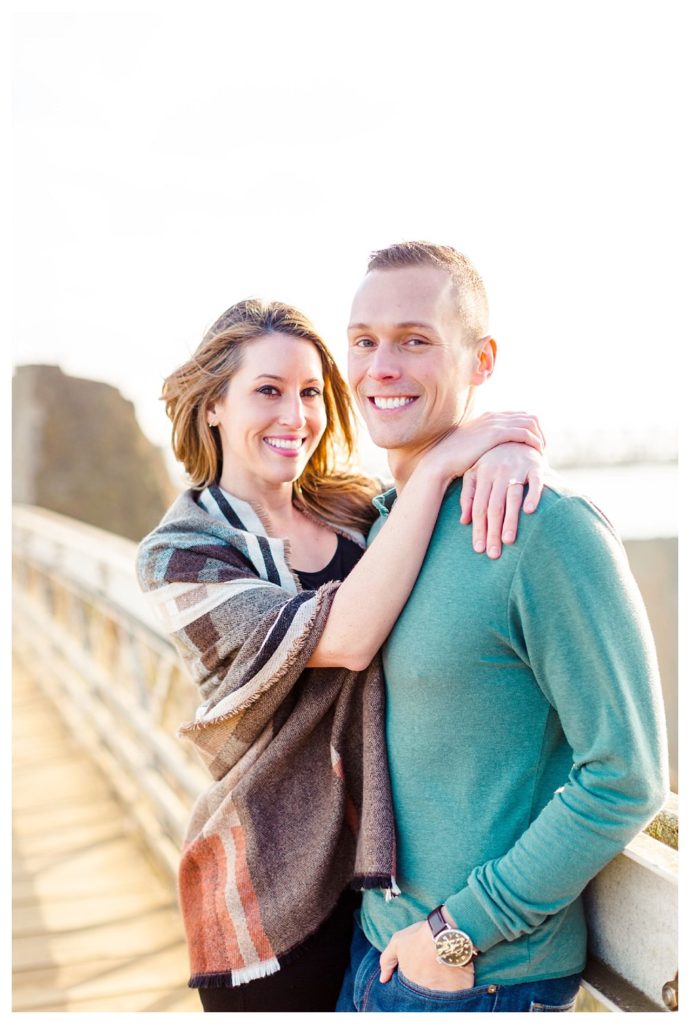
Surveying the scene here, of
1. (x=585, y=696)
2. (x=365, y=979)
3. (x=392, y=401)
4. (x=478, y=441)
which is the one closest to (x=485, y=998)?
(x=365, y=979)

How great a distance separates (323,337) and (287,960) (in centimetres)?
138

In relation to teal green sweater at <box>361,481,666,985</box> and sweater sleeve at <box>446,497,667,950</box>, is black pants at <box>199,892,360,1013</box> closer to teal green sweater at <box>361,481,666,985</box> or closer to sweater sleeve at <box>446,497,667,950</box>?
teal green sweater at <box>361,481,666,985</box>

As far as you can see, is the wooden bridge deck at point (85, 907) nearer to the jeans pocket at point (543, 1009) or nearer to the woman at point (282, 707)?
the woman at point (282, 707)

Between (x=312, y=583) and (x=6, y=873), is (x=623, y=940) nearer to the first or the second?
(x=312, y=583)

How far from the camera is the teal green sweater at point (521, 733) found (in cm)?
143

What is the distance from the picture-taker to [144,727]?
4.03 metres

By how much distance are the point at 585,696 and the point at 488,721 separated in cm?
19

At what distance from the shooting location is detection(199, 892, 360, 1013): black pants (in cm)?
190

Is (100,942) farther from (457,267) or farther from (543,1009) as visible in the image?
(457,267)

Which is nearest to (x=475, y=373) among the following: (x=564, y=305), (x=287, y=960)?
(x=287, y=960)

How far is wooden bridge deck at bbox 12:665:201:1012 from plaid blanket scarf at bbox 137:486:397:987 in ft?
4.07

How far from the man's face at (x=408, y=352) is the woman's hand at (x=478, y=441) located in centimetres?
7

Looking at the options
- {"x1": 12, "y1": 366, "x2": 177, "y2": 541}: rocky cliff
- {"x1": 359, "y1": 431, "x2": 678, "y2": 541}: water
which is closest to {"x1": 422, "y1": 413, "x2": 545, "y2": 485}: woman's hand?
{"x1": 359, "y1": 431, "x2": 678, "y2": 541}: water

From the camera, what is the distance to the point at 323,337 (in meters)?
2.40
